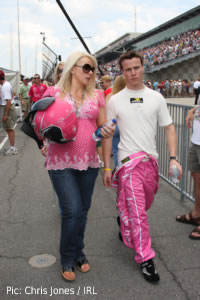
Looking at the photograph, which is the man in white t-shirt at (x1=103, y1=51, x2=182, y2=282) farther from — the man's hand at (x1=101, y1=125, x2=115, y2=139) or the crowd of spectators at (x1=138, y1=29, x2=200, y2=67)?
the crowd of spectators at (x1=138, y1=29, x2=200, y2=67)

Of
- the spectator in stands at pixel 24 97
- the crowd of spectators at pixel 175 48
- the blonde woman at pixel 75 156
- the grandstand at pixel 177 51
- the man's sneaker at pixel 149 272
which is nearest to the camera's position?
the blonde woman at pixel 75 156

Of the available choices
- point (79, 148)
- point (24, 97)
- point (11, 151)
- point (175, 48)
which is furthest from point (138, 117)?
point (175, 48)

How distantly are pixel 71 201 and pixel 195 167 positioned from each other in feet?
5.91

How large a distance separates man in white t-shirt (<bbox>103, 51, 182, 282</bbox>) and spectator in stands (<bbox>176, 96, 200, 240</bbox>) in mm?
740

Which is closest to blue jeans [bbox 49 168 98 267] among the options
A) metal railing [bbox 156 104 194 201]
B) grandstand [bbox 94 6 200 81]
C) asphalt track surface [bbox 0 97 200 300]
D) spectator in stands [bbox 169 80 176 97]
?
asphalt track surface [bbox 0 97 200 300]

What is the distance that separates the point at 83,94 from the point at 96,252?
1606 millimetres

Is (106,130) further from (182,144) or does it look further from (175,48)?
(175,48)

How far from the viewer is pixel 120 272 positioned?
9.96 feet

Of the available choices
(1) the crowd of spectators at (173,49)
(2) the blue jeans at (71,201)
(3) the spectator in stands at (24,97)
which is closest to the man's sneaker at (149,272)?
(2) the blue jeans at (71,201)

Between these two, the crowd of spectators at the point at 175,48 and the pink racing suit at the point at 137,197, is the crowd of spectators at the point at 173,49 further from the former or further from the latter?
the pink racing suit at the point at 137,197

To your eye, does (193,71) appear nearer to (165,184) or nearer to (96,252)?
(165,184)

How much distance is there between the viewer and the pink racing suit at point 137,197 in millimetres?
2889

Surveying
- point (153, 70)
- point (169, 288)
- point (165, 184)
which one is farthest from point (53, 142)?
point (153, 70)

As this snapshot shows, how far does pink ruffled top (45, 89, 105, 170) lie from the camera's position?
108 inches
